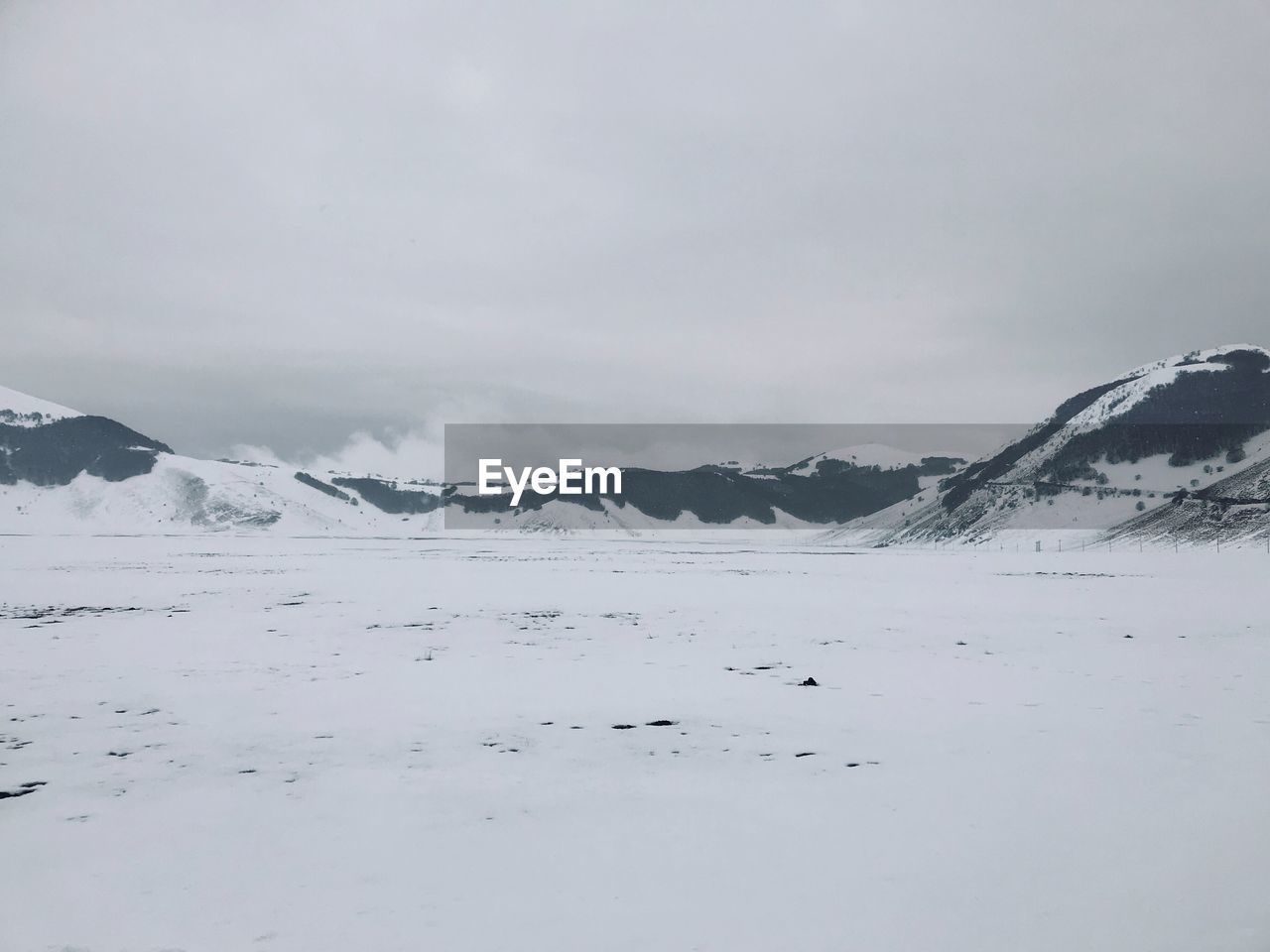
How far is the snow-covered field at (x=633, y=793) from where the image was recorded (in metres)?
5.48

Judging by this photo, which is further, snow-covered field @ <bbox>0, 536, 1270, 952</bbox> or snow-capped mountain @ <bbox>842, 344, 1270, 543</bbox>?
snow-capped mountain @ <bbox>842, 344, 1270, 543</bbox>

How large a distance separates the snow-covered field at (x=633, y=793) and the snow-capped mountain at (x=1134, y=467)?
309 ft

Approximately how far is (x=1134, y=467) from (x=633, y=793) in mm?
164502

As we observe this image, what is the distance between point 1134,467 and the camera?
144 metres

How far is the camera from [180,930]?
5324 mm

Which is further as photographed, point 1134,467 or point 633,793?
point 1134,467

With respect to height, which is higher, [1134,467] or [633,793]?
[1134,467]

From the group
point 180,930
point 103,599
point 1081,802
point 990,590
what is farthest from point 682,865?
point 990,590

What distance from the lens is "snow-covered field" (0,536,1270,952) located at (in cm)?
548

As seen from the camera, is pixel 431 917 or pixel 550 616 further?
pixel 550 616

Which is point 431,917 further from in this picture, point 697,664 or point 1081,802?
point 697,664

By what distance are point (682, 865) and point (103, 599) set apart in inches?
1171

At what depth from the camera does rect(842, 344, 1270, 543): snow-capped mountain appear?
118 metres

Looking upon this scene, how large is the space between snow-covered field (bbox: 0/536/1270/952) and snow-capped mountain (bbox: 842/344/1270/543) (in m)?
94.2
